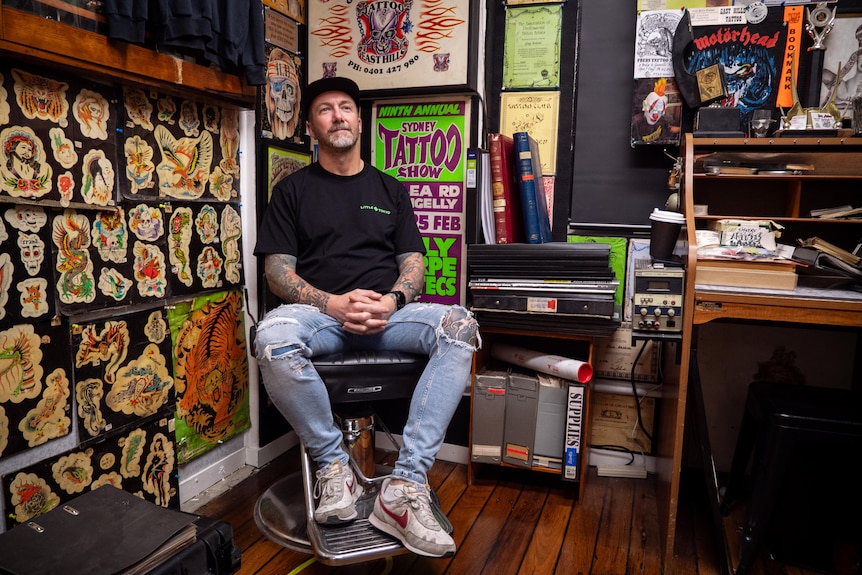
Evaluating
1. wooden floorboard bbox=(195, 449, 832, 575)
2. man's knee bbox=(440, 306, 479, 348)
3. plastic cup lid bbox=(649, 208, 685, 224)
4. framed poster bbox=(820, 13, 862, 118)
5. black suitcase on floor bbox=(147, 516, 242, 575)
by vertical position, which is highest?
framed poster bbox=(820, 13, 862, 118)

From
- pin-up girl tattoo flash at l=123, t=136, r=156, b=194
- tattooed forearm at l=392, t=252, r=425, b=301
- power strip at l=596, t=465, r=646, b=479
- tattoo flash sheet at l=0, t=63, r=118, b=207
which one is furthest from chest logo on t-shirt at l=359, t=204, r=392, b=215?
power strip at l=596, t=465, r=646, b=479

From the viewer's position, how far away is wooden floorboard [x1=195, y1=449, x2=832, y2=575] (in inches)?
67.4

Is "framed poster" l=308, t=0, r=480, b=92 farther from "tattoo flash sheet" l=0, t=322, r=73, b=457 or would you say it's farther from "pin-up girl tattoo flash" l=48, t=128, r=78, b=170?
"tattoo flash sheet" l=0, t=322, r=73, b=457

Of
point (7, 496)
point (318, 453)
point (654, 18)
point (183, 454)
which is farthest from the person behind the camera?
point (654, 18)

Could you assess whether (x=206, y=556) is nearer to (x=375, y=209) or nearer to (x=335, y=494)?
(x=335, y=494)

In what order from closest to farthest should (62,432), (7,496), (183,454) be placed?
1. (7,496)
2. (62,432)
3. (183,454)

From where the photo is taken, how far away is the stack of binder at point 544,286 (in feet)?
6.56

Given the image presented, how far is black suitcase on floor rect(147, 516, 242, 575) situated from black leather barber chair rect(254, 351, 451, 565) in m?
0.34

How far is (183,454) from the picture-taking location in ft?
6.46

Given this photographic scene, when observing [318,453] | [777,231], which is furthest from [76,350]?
[777,231]

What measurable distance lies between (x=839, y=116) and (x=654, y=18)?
0.75 meters

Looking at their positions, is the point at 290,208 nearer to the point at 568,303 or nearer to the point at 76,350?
the point at 76,350

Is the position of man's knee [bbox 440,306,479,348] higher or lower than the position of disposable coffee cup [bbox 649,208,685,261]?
lower

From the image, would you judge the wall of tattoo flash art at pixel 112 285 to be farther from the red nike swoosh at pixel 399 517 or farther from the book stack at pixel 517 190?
A: the book stack at pixel 517 190
